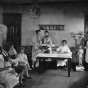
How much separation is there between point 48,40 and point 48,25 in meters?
1.16

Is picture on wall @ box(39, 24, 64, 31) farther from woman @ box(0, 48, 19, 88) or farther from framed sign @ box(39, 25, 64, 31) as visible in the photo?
woman @ box(0, 48, 19, 88)

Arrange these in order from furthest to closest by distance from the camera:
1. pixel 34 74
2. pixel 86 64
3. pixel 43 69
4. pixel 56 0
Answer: pixel 56 0
pixel 86 64
pixel 43 69
pixel 34 74

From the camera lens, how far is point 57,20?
906 centimetres

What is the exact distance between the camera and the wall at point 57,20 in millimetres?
8896

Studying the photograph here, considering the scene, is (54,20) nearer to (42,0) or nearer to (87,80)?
(42,0)

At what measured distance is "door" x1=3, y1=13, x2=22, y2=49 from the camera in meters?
9.31

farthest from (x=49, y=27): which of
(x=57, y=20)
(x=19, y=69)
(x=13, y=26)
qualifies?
(x=19, y=69)

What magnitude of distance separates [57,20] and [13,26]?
7.64ft

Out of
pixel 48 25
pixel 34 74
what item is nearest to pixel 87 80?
pixel 34 74

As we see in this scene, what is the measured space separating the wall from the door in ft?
0.72

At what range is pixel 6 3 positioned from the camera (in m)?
8.65

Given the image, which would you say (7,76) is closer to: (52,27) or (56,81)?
(56,81)

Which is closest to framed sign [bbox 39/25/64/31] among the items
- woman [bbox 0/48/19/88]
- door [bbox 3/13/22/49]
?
door [bbox 3/13/22/49]

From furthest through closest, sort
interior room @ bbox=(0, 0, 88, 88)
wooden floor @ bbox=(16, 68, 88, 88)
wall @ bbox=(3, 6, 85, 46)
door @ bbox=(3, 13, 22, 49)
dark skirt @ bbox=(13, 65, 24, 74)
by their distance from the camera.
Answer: door @ bbox=(3, 13, 22, 49), wall @ bbox=(3, 6, 85, 46), interior room @ bbox=(0, 0, 88, 88), wooden floor @ bbox=(16, 68, 88, 88), dark skirt @ bbox=(13, 65, 24, 74)
